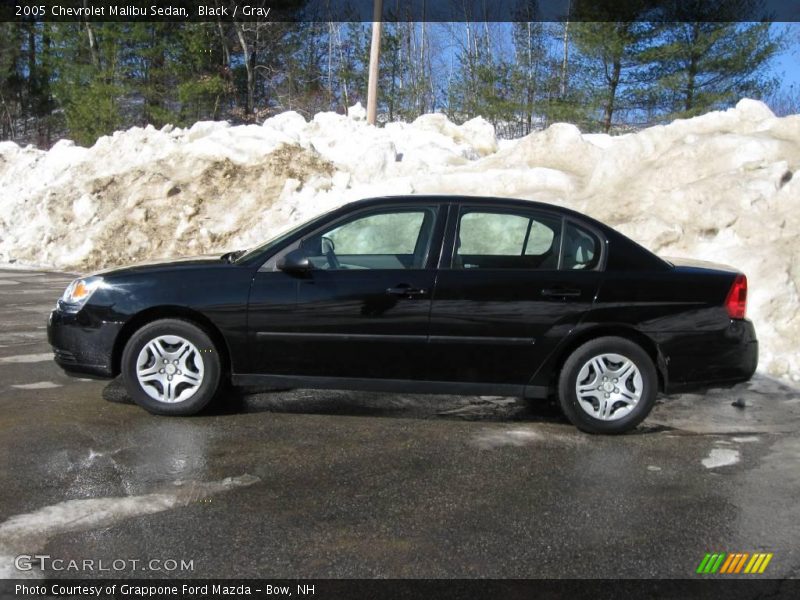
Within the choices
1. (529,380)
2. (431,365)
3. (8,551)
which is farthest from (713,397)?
(8,551)

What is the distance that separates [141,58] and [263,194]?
19.1 meters

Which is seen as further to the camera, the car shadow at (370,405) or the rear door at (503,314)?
the car shadow at (370,405)

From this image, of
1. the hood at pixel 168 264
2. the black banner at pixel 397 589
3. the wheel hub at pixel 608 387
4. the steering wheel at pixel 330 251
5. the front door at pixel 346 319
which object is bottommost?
the black banner at pixel 397 589

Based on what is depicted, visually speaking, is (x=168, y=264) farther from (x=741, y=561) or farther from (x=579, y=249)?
(x=741, y=561)

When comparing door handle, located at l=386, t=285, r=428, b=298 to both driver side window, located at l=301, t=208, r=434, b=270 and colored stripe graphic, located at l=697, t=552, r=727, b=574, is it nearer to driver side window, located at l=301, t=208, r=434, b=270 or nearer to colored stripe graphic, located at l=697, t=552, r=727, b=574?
driver side window, located at l=301, t=208, r=434, b=270

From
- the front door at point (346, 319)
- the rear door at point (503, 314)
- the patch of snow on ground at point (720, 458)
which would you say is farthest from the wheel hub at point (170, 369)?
the patch of snow on ground at point (720, 458)

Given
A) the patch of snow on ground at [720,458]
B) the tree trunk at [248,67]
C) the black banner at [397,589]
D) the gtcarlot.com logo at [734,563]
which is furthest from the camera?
the tree trunk at [248,67]

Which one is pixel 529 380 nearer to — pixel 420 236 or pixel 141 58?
pixel 420 236

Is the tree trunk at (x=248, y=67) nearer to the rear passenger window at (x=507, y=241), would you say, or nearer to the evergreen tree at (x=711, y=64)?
the evergreen tree at (x=711, y=64)

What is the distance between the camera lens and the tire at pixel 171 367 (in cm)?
536

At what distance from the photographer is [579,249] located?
5.43 metres

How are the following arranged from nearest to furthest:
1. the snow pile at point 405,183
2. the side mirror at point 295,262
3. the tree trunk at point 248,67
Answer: the side mirror at point 295,262, the snow pile at point 405,183, the tree trunk at point 248,67

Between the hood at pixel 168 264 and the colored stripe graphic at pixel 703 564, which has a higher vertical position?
the hood at pixel 168 264

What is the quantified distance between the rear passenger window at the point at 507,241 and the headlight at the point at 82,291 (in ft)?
8.27
